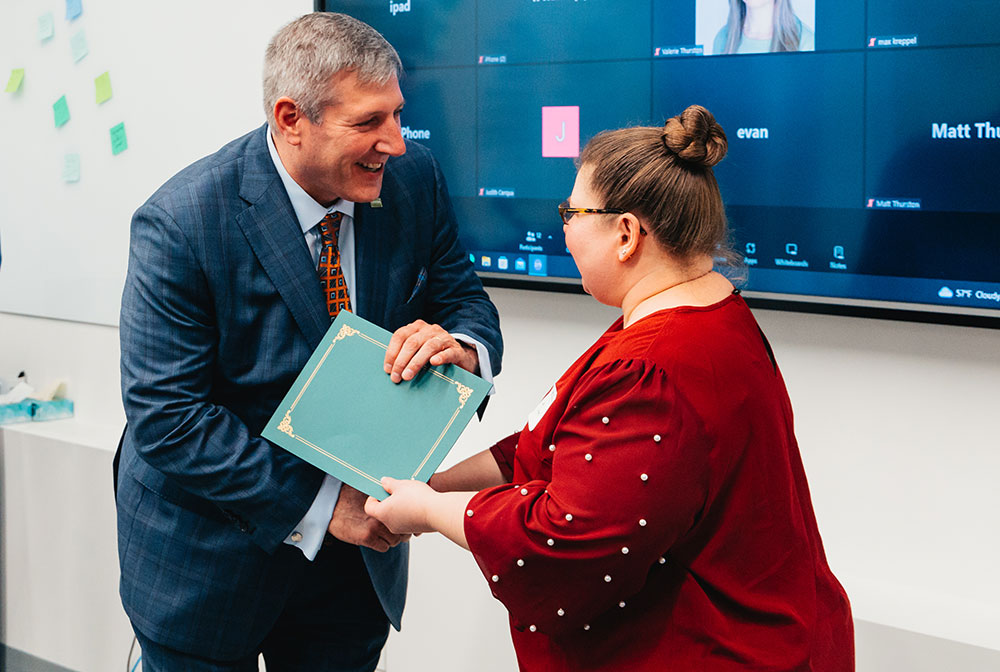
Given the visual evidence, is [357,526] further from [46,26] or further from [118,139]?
[46,26]

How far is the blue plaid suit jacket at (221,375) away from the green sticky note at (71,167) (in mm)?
1733

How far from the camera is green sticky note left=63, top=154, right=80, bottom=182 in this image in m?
3.12

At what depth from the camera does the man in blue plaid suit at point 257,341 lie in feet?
4.79

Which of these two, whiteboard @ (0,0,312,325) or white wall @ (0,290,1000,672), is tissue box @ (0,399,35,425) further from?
white wall @ (0,290,1000,672)

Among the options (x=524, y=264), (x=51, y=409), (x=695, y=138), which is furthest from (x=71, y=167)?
(x=695, y=138)

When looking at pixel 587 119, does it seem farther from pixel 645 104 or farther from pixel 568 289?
pixel 568 289

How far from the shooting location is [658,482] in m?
1.10

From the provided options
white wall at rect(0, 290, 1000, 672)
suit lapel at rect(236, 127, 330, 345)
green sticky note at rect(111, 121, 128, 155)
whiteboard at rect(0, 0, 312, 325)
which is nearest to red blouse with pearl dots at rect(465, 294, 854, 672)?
suit lapel at rect(236, 127, 330, 345)

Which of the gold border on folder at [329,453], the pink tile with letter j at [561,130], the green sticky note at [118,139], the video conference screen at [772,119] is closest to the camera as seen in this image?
the gold border on folder at [329,453]

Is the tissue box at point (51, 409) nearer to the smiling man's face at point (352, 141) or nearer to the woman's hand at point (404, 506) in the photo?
the smiling man's face at point (352, 141)

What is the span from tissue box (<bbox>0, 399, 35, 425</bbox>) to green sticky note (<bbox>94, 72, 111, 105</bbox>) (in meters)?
1.01

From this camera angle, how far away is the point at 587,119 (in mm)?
2219

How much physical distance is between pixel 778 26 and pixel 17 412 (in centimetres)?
261

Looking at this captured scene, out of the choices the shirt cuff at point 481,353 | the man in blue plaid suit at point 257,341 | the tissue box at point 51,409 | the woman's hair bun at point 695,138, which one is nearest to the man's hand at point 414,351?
the man in blue plaid suit at point 257,341
